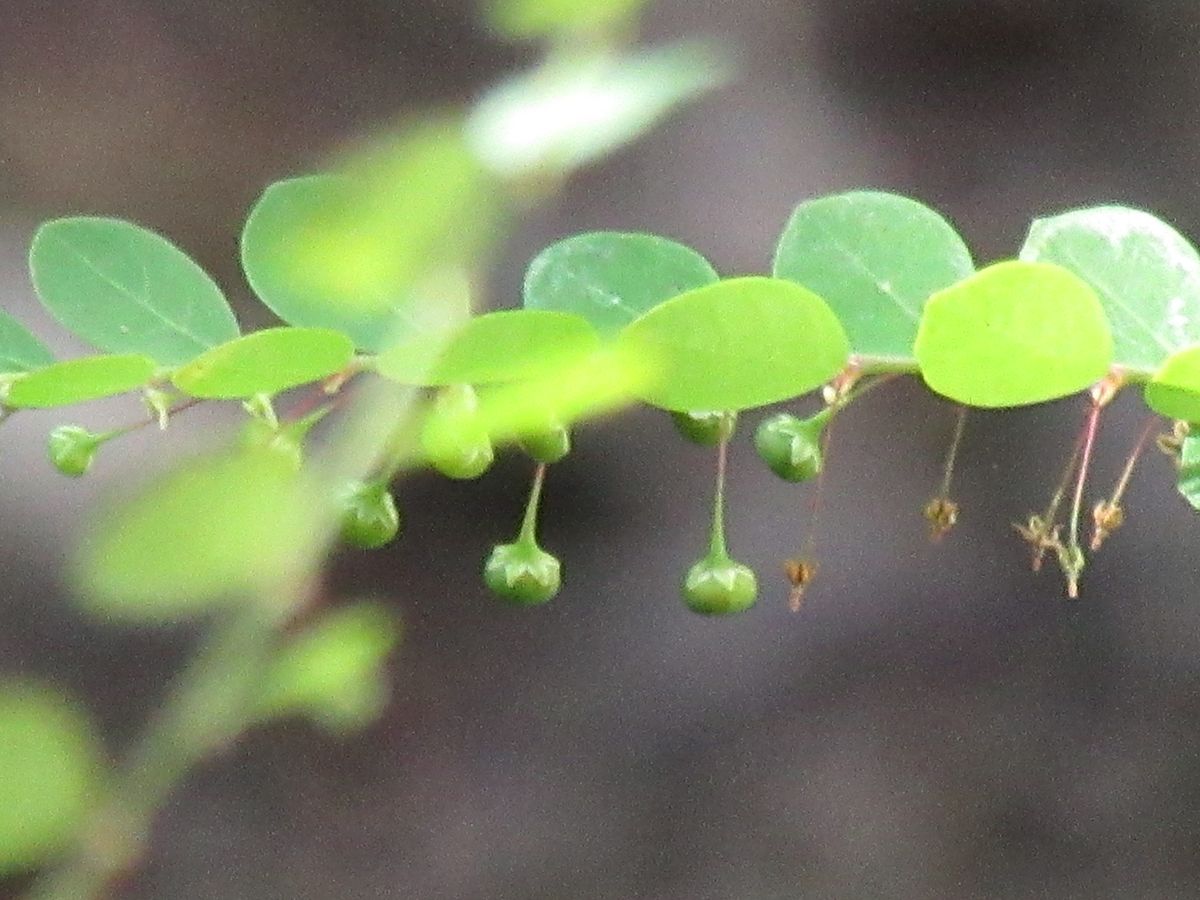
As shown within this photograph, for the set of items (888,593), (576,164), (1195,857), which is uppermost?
(576,164)

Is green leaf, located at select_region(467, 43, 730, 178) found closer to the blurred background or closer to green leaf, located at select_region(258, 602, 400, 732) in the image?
the blurred background

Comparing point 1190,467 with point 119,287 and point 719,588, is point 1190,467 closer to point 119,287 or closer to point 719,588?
point 719,588

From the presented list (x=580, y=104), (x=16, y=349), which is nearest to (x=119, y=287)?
(x=16, y=349)

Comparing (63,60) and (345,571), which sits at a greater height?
(63,60)

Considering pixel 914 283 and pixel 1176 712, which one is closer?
pixel 914 283

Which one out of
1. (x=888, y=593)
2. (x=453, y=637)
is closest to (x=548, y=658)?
(x=453, y=637)

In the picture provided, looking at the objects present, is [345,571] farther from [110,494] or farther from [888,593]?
[888,593]
